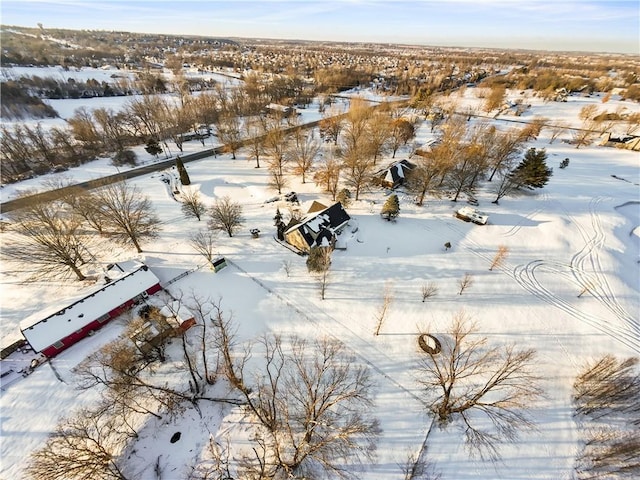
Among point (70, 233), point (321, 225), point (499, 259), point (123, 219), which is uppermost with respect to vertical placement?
point (70, 233)

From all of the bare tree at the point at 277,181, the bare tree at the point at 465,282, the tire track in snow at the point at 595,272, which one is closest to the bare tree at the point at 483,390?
the bare tree at the point at 465,282

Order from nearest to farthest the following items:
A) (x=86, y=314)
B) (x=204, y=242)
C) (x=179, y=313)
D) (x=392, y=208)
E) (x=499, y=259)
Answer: (x=86, y=314) → (x=179, y=313) → (x=499, y=259) → (x=204, y=242) → (x=392, y=208)

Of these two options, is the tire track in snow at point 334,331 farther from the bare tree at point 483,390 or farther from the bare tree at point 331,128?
the bare tree at point 331,128

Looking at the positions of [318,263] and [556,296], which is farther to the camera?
[318,263]

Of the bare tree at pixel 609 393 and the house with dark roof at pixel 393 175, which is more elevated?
the house with dark roof at pixel 393 175

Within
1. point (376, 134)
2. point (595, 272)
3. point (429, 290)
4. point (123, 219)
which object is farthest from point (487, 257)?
point (123, 219)

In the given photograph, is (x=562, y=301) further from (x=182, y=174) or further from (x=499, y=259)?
(x=182, y=174)

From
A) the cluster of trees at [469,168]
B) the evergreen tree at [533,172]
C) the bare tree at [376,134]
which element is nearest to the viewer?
the cluster of trees at [469,168]
